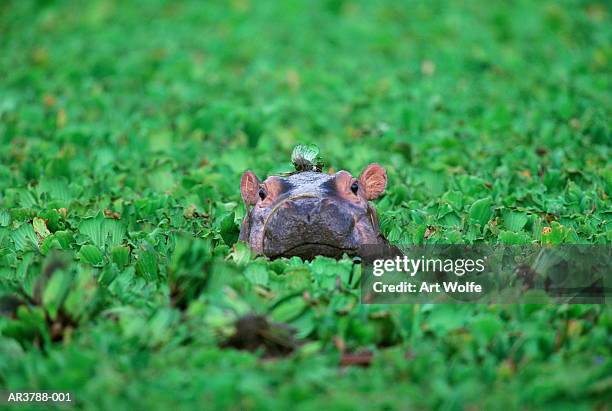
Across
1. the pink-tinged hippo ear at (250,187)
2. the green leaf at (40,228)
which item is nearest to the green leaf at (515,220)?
the pink-tinged hippo ear at (250,187)

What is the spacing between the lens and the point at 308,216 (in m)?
5.04

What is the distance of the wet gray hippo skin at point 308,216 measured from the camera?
5.08 meters

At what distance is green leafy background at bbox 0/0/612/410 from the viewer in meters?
4.09

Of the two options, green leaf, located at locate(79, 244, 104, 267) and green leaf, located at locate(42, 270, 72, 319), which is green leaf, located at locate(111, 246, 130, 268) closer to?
green leaf, located at locate(79, 244, 104, 267)

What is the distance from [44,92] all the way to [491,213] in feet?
17.1

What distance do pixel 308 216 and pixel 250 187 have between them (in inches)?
21.1

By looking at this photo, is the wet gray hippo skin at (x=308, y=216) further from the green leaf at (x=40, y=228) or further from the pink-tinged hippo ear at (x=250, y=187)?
the green leaf at (x=40, y=228)

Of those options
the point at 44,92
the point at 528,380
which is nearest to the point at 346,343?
the point at 528,380

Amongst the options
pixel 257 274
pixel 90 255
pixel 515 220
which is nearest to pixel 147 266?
pixel 90 255

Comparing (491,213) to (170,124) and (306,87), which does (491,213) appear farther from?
(306,87)

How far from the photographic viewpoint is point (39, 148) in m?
8.16

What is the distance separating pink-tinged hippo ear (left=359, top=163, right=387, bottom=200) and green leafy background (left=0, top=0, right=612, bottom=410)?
0.29m

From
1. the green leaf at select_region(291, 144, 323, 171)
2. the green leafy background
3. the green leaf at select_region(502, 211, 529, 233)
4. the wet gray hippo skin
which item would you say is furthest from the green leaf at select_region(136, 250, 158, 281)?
the green leaf at select_region(502, 211, 529, 233)

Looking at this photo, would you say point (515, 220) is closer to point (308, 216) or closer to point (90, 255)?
point (308, 216)
